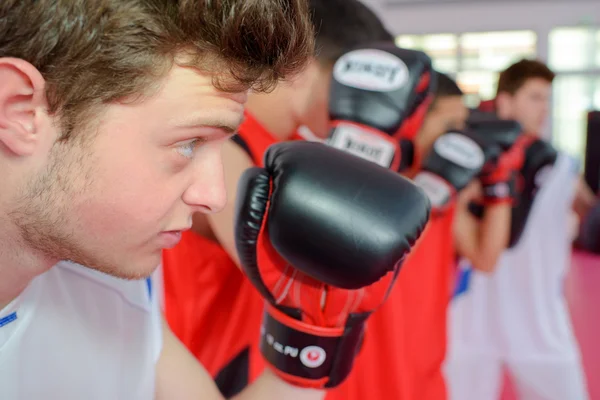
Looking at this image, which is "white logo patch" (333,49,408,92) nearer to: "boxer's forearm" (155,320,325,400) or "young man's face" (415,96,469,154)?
"boxer's forearm" (155,320,325,400)

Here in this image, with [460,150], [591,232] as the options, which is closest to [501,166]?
[460,150]

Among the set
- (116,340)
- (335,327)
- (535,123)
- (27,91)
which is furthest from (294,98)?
(535,123)

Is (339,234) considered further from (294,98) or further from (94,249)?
(294,98)

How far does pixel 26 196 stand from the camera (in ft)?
2.26

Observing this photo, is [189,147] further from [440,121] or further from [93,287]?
[440,121]

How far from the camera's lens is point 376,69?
4.29ft

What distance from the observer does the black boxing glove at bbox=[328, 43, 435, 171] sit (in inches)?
50.1

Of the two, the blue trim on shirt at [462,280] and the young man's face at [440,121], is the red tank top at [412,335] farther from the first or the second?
the blue trim on shirt at [462,280]

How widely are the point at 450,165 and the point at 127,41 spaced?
142cm

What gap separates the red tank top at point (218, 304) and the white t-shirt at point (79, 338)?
13.5 inches

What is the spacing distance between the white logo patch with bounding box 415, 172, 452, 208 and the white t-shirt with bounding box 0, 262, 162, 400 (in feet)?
3.58

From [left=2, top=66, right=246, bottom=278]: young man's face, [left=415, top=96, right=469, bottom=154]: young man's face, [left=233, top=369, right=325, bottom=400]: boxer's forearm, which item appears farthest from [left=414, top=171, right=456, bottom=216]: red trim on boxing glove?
[left=2, top=66, right=246, bottom=278]: young man's face

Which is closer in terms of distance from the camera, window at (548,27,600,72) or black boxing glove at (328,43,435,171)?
black boxing glove at (328,43,435,171)

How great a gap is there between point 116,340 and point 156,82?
0.40 metres
